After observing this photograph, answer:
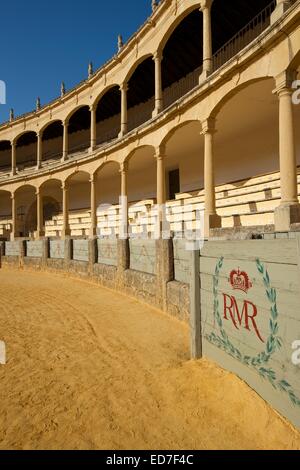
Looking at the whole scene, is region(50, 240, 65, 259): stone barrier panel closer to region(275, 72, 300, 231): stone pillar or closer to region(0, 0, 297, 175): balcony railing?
region(0, 0, 297, 175): balcony railing

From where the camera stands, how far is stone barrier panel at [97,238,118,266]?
1249cm

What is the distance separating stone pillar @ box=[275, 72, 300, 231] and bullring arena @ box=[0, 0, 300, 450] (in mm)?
30

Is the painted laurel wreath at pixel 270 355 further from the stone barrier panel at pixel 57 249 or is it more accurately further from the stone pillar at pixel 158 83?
the stone barrier panel at pixel 57 249

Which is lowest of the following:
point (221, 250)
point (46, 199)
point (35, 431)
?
point (35, 431)

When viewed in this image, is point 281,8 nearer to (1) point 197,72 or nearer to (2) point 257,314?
(2) point 257,314

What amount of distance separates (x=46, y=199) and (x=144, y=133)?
1571cm

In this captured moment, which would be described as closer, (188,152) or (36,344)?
(36,344)

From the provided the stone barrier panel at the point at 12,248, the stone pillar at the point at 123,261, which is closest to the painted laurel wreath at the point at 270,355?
the stone pillar at the point at 123,261

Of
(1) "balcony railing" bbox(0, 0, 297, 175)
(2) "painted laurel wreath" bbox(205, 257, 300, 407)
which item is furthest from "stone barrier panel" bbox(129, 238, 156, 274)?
(1) "balcony railing" bbox(0, 0, 297, 175)

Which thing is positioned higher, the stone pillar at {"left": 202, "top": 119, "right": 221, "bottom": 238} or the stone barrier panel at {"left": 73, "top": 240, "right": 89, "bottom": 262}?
the stone pillar at {"left": 202, "top": 119, "right": 221, "bottom": 238}

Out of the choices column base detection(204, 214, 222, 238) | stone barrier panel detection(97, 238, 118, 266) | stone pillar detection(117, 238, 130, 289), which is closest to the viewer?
column base detection(204, 214, 222, 238)

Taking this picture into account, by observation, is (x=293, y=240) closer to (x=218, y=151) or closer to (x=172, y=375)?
(x=172, y=375)

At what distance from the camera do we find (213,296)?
4059 millimetres

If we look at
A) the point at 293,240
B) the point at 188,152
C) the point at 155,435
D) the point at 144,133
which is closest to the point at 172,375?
the point at 155,435
